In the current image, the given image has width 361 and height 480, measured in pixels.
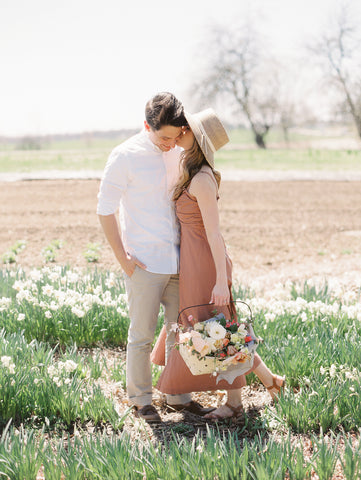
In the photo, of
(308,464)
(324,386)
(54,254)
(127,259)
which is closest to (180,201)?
(127,259)

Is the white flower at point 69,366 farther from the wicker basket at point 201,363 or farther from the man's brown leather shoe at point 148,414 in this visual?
the wicker basket at point 201,363

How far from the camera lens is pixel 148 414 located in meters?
3.17

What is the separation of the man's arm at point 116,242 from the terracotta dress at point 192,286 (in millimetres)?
258

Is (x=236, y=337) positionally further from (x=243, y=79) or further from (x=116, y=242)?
(x=243, y=79)

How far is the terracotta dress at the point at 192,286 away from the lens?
9.64 ft

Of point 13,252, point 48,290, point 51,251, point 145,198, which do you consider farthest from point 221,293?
point 13,252

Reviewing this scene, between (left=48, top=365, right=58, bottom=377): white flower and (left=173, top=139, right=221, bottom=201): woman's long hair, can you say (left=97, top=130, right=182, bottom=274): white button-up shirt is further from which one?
(left=48, top=365, right=58, bottom=377): white flower

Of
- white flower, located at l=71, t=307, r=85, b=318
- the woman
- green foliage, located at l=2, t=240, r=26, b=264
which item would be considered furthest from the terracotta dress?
green foliage, located at l=2, t=240, r=26, b=264

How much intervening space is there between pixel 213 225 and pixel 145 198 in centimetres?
43

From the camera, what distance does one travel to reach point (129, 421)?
10.2ft

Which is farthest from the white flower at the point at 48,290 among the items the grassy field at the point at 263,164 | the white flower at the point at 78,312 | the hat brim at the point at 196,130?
the grassy field at the point at 263,164

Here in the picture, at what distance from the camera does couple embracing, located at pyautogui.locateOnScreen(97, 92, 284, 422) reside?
2775mm

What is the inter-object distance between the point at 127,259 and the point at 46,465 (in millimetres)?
1134

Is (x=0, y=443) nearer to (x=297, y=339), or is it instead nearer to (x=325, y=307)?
(x=297, y=339)
